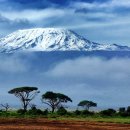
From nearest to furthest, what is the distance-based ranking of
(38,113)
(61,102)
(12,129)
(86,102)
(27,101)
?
(12,129)
(38,113)
(27,101)
(61,102)
(86,102)

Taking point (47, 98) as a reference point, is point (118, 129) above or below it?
below

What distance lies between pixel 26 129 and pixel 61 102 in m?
84.1

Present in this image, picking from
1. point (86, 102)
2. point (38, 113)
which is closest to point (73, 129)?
point (38, 113)

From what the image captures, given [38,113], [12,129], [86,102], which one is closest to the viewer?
[12,129]

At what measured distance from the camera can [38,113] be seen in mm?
99875

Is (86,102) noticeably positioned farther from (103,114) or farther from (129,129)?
(129,129)

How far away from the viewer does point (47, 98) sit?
5162 inches

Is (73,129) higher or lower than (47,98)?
lower

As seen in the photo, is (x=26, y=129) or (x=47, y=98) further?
(x=47, y=98)

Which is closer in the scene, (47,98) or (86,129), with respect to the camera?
(86,129)

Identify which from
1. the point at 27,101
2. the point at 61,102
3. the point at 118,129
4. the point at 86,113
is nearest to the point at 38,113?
the point at 86,113

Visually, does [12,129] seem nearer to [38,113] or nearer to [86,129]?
[86,129]

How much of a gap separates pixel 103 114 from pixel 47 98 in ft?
97.8

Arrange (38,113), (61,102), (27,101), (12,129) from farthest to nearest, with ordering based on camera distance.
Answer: (61,102), (27,101), (38,113), (12,129)
